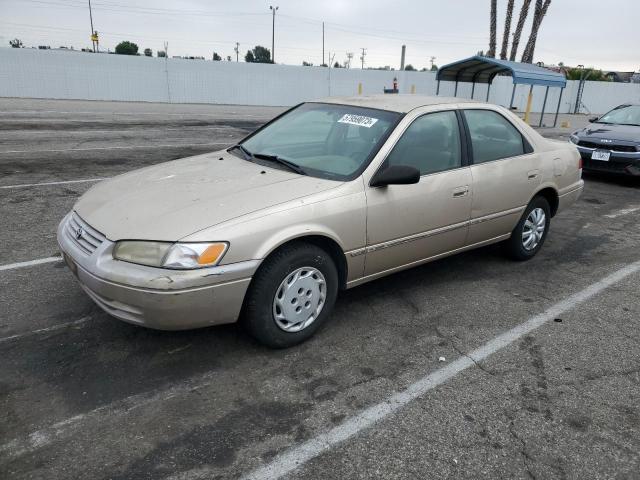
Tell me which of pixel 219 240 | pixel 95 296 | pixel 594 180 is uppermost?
pixel 219 240

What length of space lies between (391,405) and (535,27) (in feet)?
93.7

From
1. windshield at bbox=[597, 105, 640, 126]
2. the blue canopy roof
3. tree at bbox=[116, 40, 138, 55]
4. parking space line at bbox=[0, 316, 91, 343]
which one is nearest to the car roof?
parking space line at bbox=[0, 316, 91, 343]

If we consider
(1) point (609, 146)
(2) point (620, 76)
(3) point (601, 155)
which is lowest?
(3) point (601, 155)

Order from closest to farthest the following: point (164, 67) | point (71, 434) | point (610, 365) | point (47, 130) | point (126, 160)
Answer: point (71, 434) → point (610, 365) → point (126, 160) → point (47, 130) → point (164, 67)

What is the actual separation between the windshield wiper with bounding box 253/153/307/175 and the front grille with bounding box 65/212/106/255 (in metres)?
1.35

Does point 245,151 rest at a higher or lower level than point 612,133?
higher

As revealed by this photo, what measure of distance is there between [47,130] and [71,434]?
38.8 feet

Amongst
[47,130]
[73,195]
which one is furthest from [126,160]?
[47,130]

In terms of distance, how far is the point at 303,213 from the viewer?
10.5ft

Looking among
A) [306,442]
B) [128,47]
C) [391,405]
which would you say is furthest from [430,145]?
[128,47]

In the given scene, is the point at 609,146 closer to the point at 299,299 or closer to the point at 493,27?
the point at 299,299

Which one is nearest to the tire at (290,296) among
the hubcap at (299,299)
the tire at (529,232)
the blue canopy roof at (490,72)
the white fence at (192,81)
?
the hubcap at (299,299)

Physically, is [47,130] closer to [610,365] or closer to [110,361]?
[110,361]

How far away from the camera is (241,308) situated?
3.13 metres
